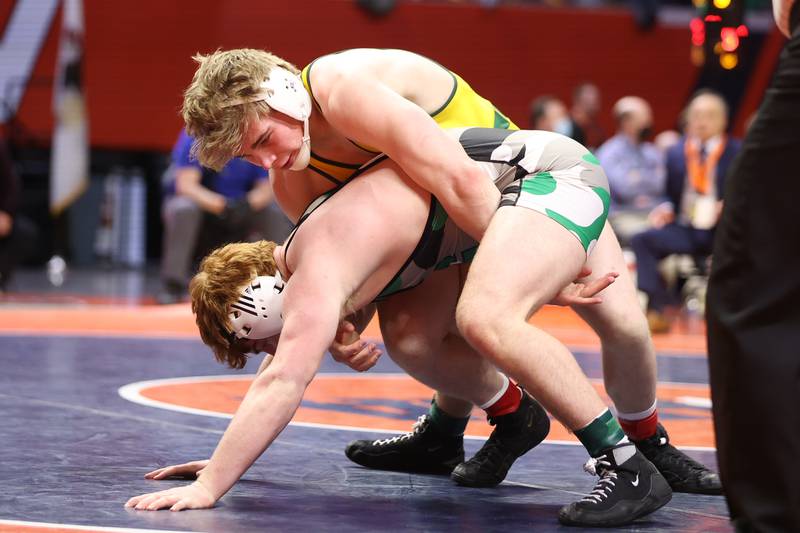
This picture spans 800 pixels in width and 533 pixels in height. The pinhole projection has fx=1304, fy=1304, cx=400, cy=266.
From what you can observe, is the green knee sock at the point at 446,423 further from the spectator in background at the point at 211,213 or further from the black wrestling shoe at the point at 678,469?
the spectator in background at the point at 211,213

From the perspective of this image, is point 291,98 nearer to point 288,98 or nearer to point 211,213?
point 288,98

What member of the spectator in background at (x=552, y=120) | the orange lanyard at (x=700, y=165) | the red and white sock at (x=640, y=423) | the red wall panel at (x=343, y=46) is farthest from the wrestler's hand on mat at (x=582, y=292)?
the red wall panel at (x=343, y=46)

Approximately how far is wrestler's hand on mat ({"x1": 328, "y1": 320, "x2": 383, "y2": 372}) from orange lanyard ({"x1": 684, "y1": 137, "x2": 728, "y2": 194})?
528 cm

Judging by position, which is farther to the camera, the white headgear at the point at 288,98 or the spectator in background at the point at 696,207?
the spectator in background at the point at 696,207

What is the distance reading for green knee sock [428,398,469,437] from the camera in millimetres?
3592

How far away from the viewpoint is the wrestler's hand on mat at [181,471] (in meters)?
3.14

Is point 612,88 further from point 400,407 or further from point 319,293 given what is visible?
point 319,293

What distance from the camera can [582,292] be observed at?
297 centimetres

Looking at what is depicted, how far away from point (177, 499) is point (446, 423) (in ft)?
3.32

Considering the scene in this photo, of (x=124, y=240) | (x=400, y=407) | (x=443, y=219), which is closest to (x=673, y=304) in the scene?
(x=400, y=407)

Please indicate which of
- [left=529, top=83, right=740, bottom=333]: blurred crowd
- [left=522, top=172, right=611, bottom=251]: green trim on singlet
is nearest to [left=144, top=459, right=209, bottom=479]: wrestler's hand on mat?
[left=522, top=172, right=611, bottom=251]: green trim on singlet

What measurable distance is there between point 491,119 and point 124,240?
34.5ft

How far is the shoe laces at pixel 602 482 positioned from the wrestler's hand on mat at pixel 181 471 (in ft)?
3.06

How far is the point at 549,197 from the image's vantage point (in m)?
3.00
